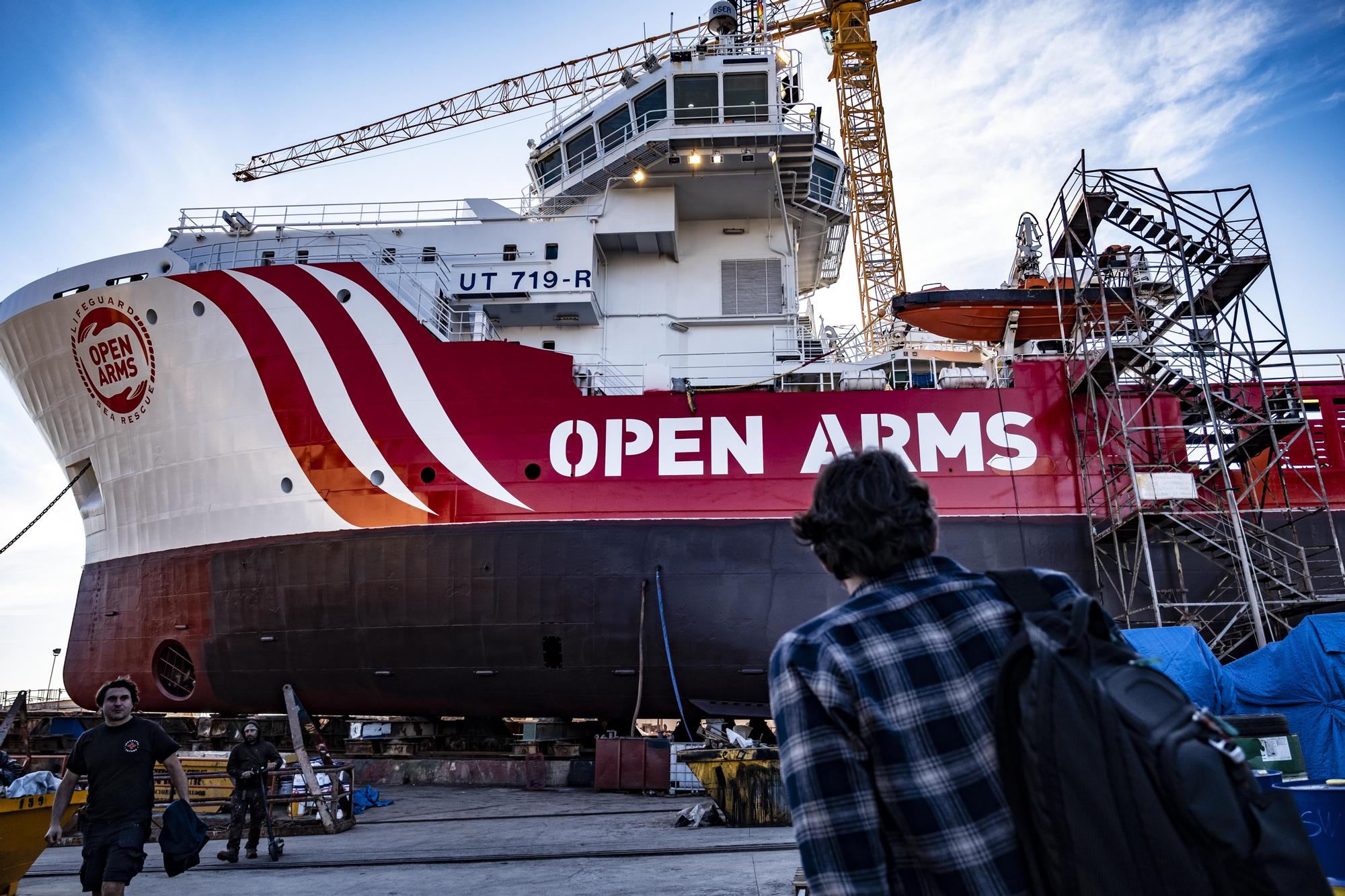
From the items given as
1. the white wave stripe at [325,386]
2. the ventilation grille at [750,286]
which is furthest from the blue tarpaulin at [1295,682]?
the white wave stripe at [325,386]

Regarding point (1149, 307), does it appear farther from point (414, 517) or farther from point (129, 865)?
point (129, 865)

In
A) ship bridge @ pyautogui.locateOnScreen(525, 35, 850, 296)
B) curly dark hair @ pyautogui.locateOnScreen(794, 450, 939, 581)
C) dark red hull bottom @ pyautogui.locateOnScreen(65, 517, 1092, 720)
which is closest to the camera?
curly dark hair @ pyautogui.locateOnScreen(794, 450, 939, 581)

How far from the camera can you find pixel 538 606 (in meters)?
11.3

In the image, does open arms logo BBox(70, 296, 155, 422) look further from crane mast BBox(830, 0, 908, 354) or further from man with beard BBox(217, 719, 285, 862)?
crane mast BBox(830, 0, 908, 354)

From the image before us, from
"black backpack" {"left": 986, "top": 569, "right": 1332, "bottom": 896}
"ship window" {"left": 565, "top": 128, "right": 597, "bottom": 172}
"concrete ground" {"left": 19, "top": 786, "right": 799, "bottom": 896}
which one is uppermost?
→ "ship window" {"left": 565, "top": 128, "right": 597, "bottom": 172}

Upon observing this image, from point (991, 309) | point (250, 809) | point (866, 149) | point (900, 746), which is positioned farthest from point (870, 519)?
point (866, 149)

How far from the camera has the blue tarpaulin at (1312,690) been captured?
6188 mm

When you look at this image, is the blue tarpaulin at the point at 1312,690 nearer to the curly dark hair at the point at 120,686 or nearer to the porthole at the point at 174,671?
the curly dark hair at the point at 120,686

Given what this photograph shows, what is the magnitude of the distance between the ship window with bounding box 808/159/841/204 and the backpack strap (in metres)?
14.3

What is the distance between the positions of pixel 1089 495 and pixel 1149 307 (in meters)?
3.11

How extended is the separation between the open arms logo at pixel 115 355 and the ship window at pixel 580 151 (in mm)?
7708

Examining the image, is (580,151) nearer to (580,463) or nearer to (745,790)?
(580,463)

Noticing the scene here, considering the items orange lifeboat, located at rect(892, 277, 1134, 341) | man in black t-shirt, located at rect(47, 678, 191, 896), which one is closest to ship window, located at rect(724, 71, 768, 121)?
orange lifeboat, located at rect(892, 277, 1134, 341)

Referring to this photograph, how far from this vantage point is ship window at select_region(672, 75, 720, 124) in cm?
1517
